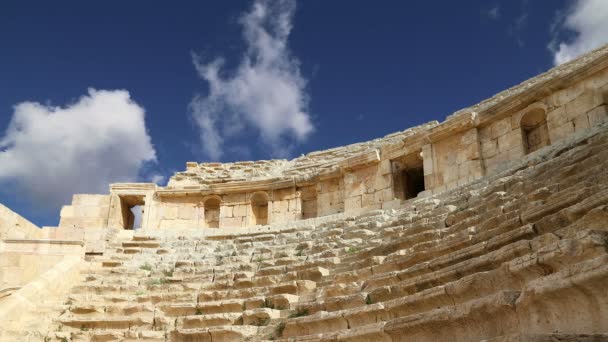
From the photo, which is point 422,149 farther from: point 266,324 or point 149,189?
point 149,189

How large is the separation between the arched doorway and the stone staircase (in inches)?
112

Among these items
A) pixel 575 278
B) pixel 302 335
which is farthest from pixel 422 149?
pixel 575 278

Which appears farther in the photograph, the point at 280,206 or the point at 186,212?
the point at 186,212

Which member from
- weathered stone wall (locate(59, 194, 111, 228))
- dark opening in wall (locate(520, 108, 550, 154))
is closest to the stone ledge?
weathered stone wall (locate(59, 194, 111, 228))

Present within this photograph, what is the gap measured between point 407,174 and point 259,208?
501 centimetres

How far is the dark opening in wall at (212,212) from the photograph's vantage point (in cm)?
1900

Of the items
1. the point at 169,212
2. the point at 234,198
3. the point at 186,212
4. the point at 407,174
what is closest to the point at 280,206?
the point at 234,198

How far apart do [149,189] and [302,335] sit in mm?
11277

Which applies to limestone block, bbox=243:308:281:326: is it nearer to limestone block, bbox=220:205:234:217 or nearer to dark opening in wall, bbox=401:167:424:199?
dark opening in wall, bbox=401:167:424:199

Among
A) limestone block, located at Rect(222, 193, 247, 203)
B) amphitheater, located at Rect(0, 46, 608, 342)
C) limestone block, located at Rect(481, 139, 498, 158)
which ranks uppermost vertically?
limestone block, located at Rect(222, 193, 247, 203)

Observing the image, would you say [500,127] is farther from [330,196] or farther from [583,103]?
[330,196]

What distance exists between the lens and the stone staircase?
552 cm

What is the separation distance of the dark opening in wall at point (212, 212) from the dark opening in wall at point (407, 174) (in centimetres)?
601

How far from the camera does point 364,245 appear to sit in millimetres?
11742
